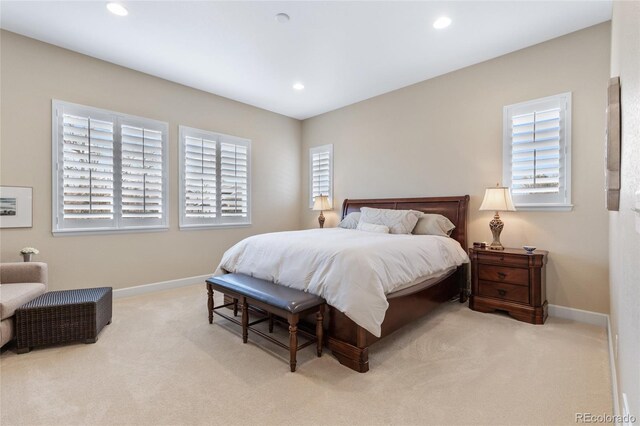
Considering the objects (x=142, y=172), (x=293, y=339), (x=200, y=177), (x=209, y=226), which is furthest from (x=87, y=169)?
(x=293, y=339)

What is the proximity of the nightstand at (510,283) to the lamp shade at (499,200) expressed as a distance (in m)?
0.46

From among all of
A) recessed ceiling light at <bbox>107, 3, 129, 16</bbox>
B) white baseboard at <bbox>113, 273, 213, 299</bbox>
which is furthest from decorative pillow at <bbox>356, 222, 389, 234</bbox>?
recessed ceiling light at <bbox>107, 3, 129, 16</bbox>

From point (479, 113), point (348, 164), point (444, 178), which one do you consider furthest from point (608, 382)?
point (348, 164)

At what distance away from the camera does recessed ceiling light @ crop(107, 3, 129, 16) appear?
2722 millimetres

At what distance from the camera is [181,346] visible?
99.4 inches

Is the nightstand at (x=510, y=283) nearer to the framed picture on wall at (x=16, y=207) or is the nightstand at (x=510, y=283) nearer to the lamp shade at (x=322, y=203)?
the lamp shade at (x=322, y=203)

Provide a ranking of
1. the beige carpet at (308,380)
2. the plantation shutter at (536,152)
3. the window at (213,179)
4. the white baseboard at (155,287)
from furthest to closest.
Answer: the window at (213,179)
the white baseboard at (155,287)
the plantation shutter at (536,152)
the beige carpet at (308,380)

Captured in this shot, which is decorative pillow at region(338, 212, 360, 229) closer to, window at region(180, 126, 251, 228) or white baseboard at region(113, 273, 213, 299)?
window at region(180, 126, 251, 228)

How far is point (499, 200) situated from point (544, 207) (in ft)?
1.60

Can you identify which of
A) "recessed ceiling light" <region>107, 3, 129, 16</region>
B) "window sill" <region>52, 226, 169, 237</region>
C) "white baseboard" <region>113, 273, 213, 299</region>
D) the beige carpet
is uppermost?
"recessed ceiling light" <region>107, 3, 129, 16</region>

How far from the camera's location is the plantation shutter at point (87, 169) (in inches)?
137

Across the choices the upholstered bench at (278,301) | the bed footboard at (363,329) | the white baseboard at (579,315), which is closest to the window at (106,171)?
the upholstered bench at (278,301)

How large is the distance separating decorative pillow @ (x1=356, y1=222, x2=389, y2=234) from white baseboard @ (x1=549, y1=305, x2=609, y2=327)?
1.93 metres

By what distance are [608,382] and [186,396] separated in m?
2.71
